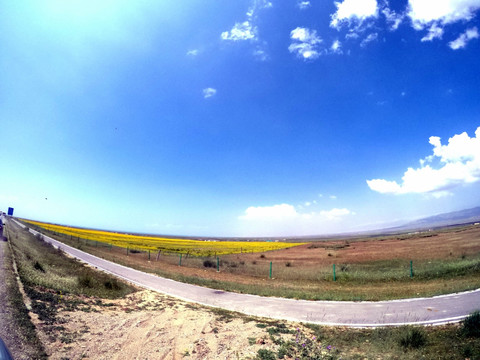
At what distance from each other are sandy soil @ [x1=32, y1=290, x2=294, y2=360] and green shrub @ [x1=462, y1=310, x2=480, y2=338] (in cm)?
576

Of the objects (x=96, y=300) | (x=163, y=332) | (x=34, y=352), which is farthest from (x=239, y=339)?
(x=96, y=300)

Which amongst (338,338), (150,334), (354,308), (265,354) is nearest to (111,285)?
(150,334)

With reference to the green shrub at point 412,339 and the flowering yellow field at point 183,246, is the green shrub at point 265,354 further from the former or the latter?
the flowering yellow field at point 183,246

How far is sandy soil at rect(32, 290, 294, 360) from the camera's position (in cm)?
597

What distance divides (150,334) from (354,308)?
8.25 metres

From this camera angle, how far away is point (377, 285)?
15.1m

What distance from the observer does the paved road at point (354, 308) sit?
854 cm

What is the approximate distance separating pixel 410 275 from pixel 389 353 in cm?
1332

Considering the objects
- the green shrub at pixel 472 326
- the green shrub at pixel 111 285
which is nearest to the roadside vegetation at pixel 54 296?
the green shrub at pixel 111 285

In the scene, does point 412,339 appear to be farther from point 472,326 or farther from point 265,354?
point 265,354

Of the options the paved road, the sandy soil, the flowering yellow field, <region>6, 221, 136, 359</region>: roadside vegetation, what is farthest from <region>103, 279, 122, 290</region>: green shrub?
the flowering yellow field

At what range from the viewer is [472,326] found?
277 inches

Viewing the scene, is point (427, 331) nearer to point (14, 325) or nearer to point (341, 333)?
point (341, 333)

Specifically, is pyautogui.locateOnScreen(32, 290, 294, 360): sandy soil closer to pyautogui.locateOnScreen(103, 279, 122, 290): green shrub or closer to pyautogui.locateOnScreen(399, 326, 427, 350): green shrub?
pyautogui.locateOnScreen(103, 279, 122, 290): green shrub
